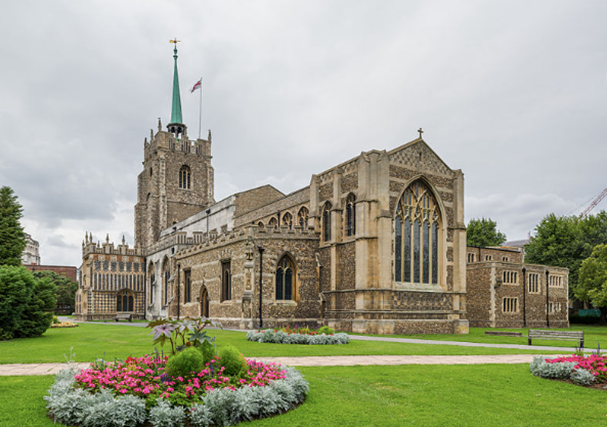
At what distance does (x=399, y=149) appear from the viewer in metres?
33.5

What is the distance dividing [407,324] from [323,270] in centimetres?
689

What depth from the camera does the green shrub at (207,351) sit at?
34.3ft

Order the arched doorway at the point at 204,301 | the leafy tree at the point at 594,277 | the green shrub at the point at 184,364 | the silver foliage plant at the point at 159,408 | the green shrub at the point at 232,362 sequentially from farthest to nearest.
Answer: the leafy tree at the point at 594,277 < the arched doorway at the point at 204,301 < the green shrub at the point at 232,362 < the green shrub at the point at 184,364 < the silver foliage plant at the point at 159,408

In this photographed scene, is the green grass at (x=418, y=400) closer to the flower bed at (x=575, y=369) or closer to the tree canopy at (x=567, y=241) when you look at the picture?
the flower bed at (x=575, y=369)

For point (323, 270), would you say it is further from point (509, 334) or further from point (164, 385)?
point (164, 385)

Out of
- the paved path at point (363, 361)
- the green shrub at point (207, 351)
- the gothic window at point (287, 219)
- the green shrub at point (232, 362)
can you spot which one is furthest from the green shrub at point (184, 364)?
the gothic window at point (287, 219)

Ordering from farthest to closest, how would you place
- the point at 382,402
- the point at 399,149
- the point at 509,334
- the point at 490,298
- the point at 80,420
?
the point at 490,298 < the point at 399,149 < the point at 509,334 < the point at 382,402 < the point at 80,420

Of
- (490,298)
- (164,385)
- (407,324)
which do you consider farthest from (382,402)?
(490,298)

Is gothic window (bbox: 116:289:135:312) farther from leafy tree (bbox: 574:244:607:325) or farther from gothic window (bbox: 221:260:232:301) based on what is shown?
leafy tree (bbox: 574:244:607:325)

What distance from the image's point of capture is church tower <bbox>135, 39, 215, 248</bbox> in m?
73.2

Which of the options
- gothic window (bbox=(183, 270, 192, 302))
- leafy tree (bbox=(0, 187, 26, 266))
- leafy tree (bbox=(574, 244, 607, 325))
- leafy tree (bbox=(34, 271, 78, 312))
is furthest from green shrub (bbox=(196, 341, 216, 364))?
leafy tree (bbox=(34, 271, 78, 312))

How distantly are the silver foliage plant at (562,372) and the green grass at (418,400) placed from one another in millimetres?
342

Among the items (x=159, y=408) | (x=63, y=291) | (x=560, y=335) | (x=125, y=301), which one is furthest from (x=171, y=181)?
(x=159, y=408)

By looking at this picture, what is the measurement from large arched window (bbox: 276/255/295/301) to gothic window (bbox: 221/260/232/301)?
4473 millimetres
